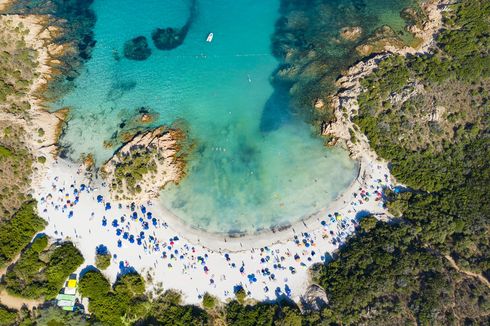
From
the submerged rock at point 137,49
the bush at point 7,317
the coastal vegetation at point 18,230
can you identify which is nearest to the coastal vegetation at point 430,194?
the submerged rock at point 137,49

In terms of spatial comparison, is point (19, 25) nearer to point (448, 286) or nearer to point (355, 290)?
point (355, 290)

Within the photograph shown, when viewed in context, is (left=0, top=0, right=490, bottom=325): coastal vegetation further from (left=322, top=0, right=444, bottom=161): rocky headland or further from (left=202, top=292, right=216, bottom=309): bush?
(left=322, top=0, right=444, bottom=161): rocky headland

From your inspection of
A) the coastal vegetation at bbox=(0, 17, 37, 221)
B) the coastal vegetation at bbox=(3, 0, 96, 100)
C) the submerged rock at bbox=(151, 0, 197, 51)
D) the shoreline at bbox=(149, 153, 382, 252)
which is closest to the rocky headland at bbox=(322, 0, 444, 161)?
the shoreline at bbox=(149, 153, 382, 252)

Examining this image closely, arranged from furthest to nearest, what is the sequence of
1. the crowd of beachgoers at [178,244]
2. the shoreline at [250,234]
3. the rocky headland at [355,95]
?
the rocky headland at [355,95] → the shoreline at [250,234] → the crowd of beachgoers at [178,244]

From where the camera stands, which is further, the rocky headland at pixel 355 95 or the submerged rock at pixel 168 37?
the submerged rock at pixel 168 37

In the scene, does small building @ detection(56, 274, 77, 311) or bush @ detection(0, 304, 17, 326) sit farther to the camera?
small building @ detection(56, 274, 77, 311)

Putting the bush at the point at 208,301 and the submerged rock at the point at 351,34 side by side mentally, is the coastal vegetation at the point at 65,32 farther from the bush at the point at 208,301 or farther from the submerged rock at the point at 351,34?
the submerged rock at the point at 351,34
